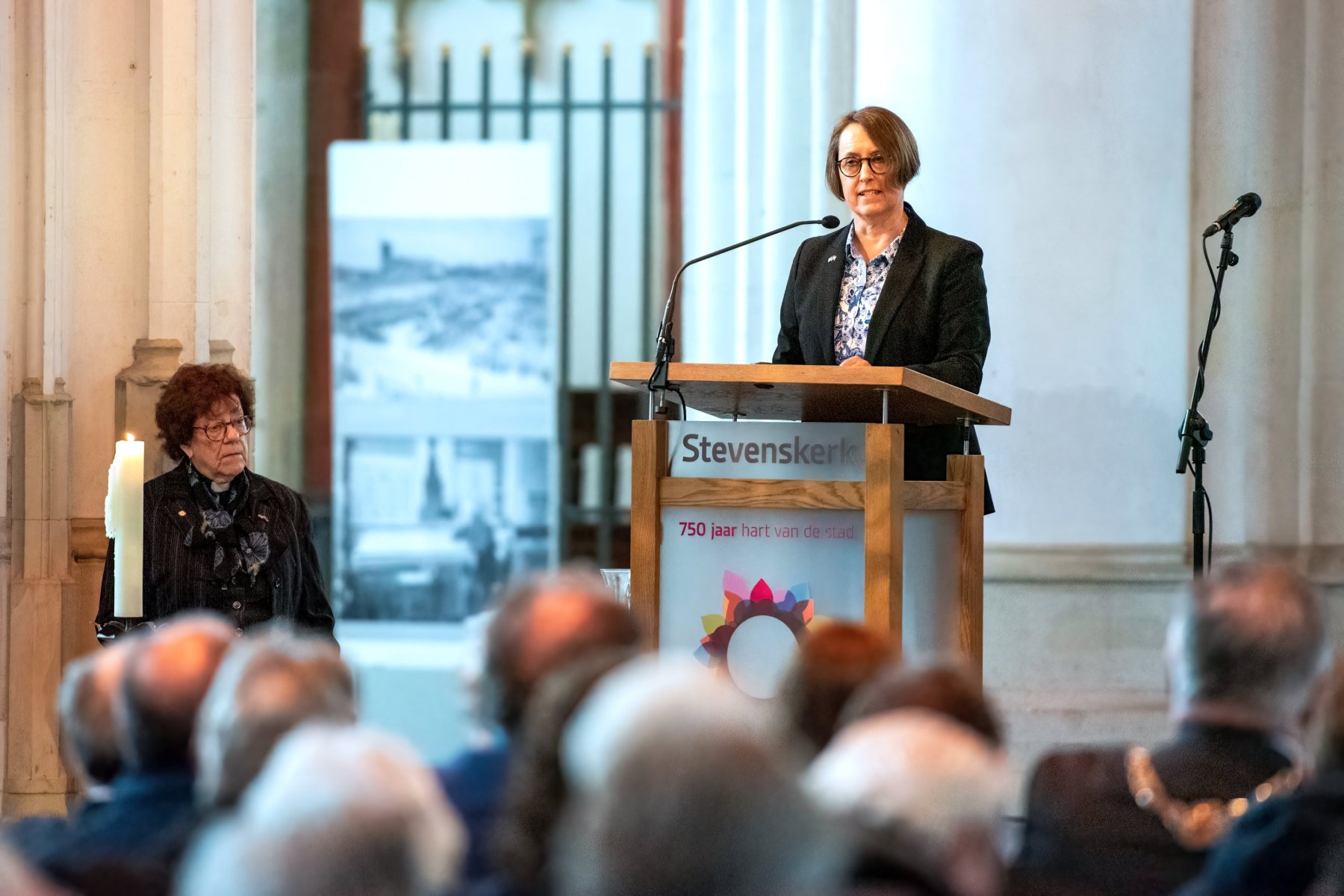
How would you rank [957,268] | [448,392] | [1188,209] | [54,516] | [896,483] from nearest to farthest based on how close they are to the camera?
[896,483], [957,268], [54,516], [1188,209], [448,392]

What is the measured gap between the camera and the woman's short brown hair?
378cm

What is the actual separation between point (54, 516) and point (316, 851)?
4.42 metres

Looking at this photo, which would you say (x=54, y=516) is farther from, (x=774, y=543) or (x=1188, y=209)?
(x=1188, y=209)

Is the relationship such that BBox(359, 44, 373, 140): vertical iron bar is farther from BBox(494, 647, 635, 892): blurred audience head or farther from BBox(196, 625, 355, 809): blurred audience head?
BBox(494, 647, 635, 892): blurred audience head

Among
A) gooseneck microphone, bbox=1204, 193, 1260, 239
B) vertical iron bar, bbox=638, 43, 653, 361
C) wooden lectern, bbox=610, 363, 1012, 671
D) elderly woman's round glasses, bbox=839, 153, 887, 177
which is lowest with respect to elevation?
wooden lectern, bbox=610, 363, 1012, 671

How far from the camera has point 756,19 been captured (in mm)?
6484

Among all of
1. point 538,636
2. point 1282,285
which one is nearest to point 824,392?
point 538,636

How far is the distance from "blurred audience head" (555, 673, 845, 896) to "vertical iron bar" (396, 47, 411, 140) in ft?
24.8

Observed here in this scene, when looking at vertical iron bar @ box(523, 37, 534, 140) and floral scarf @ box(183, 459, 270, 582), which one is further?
vertical iron bar @ box(523, 37, 534, 140)

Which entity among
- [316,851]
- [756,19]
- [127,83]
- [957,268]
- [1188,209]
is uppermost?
[756,19]

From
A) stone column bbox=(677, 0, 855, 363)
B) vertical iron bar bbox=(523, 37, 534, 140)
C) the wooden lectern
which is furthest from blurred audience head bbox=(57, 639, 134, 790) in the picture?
vertical iron bar bbox=(523, 37, 534, 140)

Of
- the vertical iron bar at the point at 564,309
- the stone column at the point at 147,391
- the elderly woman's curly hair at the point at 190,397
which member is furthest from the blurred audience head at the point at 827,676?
the vertical iron bar at the point at 564,309

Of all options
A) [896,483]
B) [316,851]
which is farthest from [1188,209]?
[316,851]

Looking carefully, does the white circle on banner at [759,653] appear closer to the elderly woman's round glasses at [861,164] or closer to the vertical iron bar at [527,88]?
the elderly woman's round glasses at [861,164]
